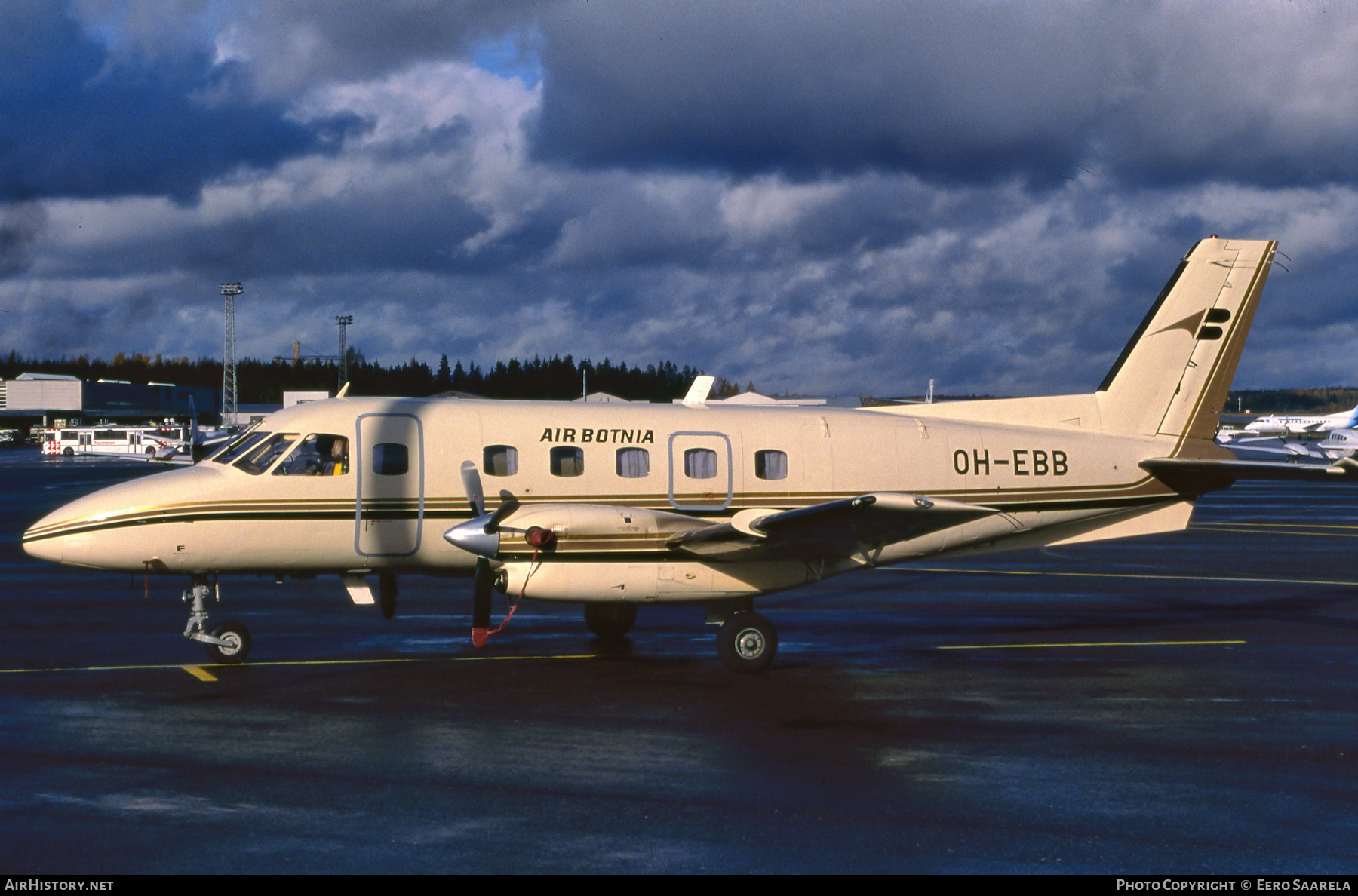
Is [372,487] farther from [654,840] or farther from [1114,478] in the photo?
[1114,478]

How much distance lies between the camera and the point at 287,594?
75.4ft

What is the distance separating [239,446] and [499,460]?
3.17 meters

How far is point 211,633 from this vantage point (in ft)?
49.2

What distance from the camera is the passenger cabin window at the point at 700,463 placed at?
51.8 feet

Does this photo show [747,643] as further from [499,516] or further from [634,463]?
[499,516]

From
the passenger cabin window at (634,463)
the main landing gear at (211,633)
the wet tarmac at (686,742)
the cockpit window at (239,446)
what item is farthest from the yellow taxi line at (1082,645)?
the cockpit window at (239,446)

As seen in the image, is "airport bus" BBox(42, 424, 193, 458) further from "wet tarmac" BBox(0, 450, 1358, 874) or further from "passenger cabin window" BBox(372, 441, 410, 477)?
"passenger cabin window" BBox(372, 441, 410, 477)

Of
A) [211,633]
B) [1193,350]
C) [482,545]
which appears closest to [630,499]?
[482,545]

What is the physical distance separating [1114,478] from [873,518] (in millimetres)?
4856

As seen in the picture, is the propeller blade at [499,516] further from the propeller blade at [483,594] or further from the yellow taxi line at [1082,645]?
the yellow taxi line at [1082,645]

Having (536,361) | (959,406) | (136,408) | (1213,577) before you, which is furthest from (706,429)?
(136,408)
